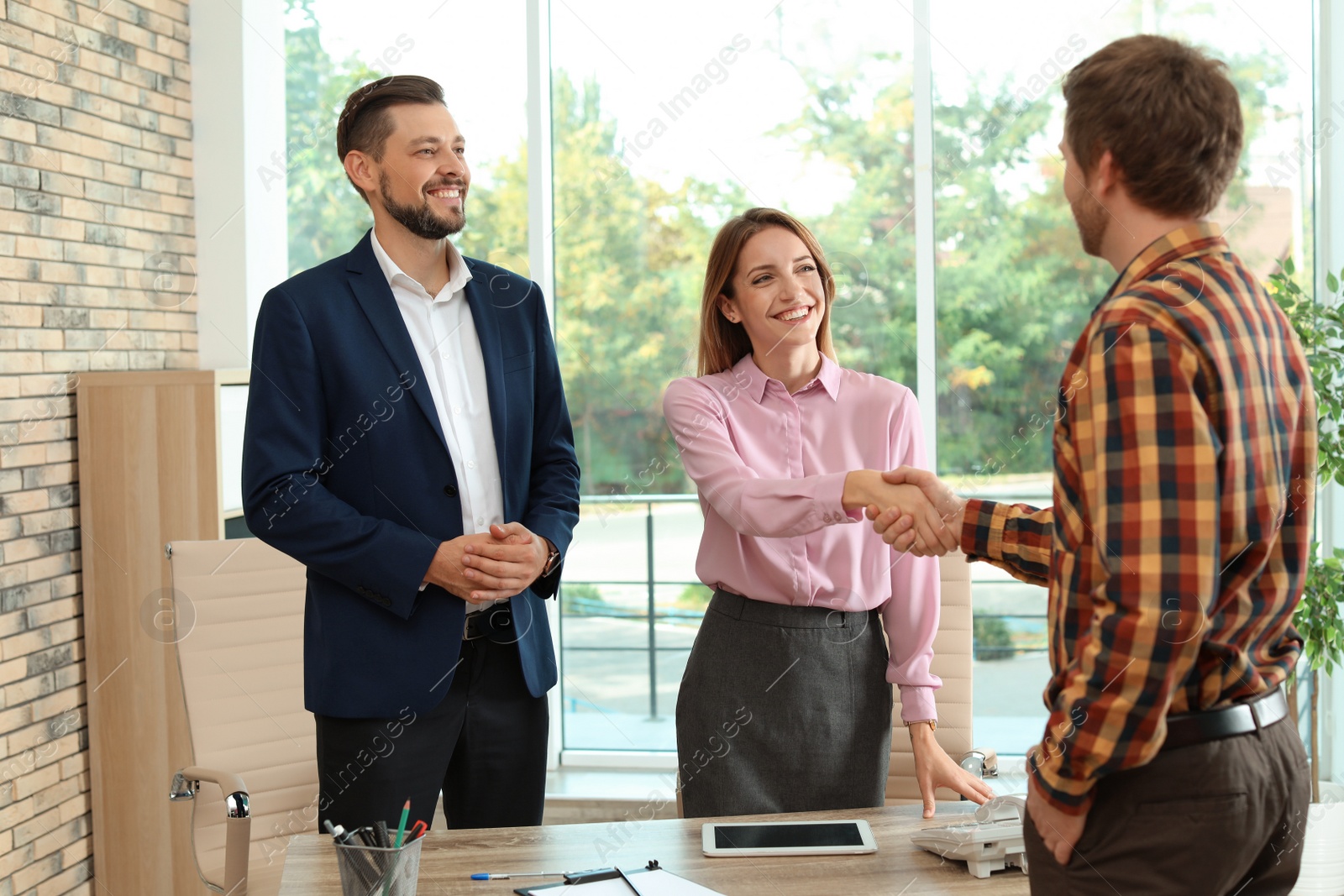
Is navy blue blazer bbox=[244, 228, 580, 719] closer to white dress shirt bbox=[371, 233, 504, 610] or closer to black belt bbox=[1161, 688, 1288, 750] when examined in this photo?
white dress shirt bbox=[371, 233, 504, 610]

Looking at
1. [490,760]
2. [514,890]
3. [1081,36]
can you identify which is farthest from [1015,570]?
[1081,36]

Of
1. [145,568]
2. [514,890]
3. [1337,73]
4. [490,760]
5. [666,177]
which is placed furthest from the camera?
[666,177]

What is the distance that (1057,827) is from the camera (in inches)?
43.8

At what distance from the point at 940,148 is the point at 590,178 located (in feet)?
3.96

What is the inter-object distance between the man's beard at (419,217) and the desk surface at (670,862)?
3.59ft

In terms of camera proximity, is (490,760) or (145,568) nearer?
(490,760)

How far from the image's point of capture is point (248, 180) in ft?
12.0

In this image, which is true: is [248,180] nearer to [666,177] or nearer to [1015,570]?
[666,177]

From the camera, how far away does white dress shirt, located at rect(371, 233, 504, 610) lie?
81.0 inches

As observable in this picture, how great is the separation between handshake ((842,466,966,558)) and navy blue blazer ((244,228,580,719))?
1.95 ft

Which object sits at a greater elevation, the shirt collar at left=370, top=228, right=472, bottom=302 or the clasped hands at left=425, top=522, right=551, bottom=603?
the shirt collar at left=370, top=228, right=472, bottom=302

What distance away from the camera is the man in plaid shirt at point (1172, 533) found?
1.03 metres

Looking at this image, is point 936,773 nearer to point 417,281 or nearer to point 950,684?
point 950,684

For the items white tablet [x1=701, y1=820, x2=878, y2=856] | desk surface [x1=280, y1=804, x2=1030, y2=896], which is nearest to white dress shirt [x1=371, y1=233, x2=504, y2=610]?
desk surface [x1=280, y1=804, x2=1030, y2=896]
